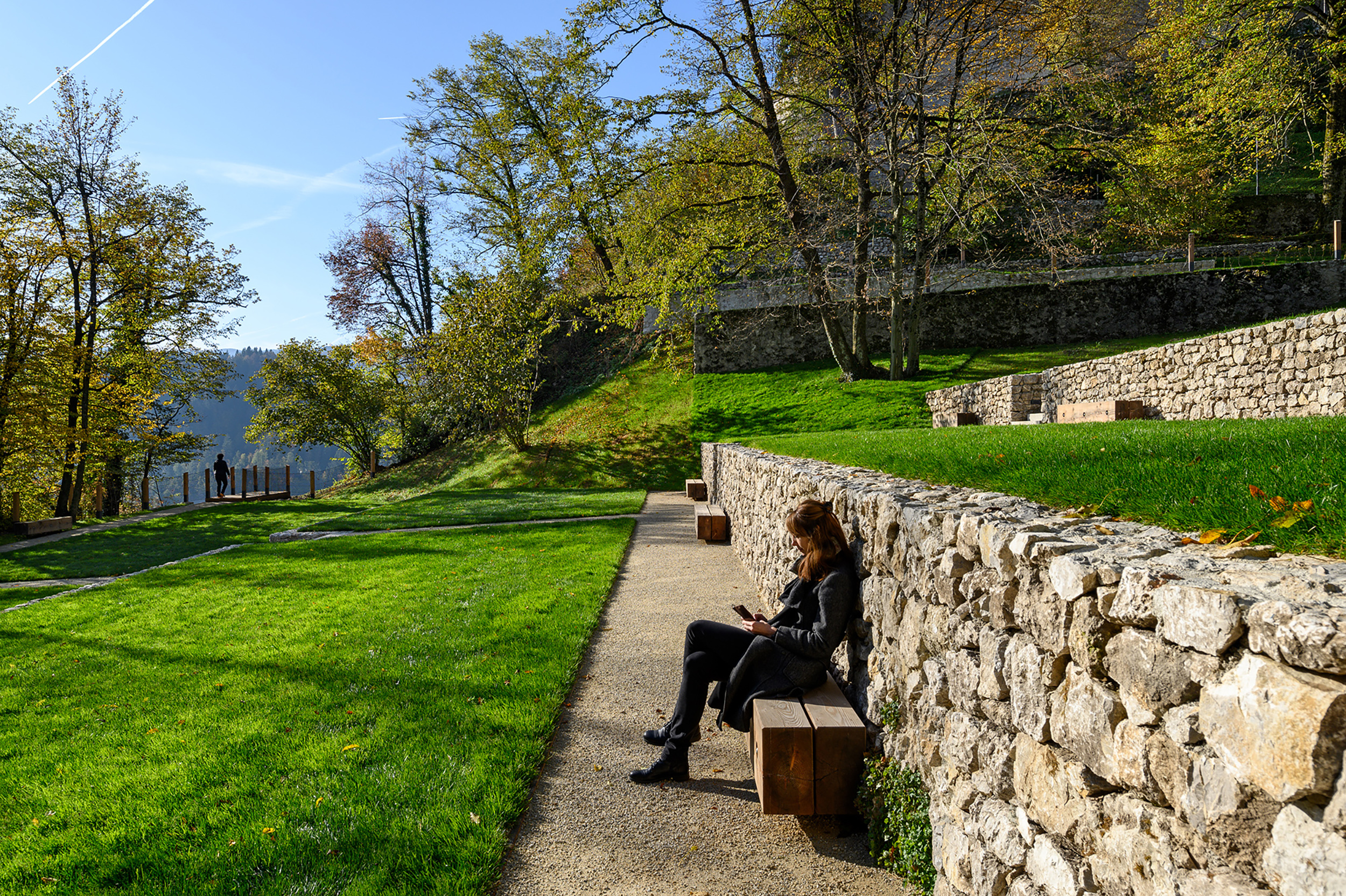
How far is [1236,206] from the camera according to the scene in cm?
2856

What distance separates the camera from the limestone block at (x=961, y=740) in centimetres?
250

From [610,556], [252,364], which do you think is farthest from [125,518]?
[252,364]

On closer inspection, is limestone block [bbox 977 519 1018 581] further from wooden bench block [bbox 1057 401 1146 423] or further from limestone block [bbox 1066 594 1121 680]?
wooden bench block [bbox 1057 401 1146 423]

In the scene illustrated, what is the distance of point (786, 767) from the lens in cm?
324

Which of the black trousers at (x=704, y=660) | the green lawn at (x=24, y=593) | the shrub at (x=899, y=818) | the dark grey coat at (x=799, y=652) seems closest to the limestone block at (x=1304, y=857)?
the shrub at (x=899, y=818)

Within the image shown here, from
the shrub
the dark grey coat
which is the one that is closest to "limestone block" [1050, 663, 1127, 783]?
the shrub

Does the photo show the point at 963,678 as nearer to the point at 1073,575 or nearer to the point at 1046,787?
the point at 1046,787

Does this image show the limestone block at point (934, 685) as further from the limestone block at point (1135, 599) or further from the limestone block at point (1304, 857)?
the limestone block at point (1304, 857)

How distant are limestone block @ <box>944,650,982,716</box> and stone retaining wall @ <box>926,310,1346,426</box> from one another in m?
6.65

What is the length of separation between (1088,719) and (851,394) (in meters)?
19.2

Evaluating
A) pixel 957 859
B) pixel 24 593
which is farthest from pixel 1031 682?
pixel 24 593

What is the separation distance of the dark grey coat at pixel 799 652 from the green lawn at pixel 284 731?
1.20 m

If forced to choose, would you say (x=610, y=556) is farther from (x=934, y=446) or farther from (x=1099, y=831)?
(x=1099, y=831)

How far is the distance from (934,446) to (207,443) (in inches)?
1130
